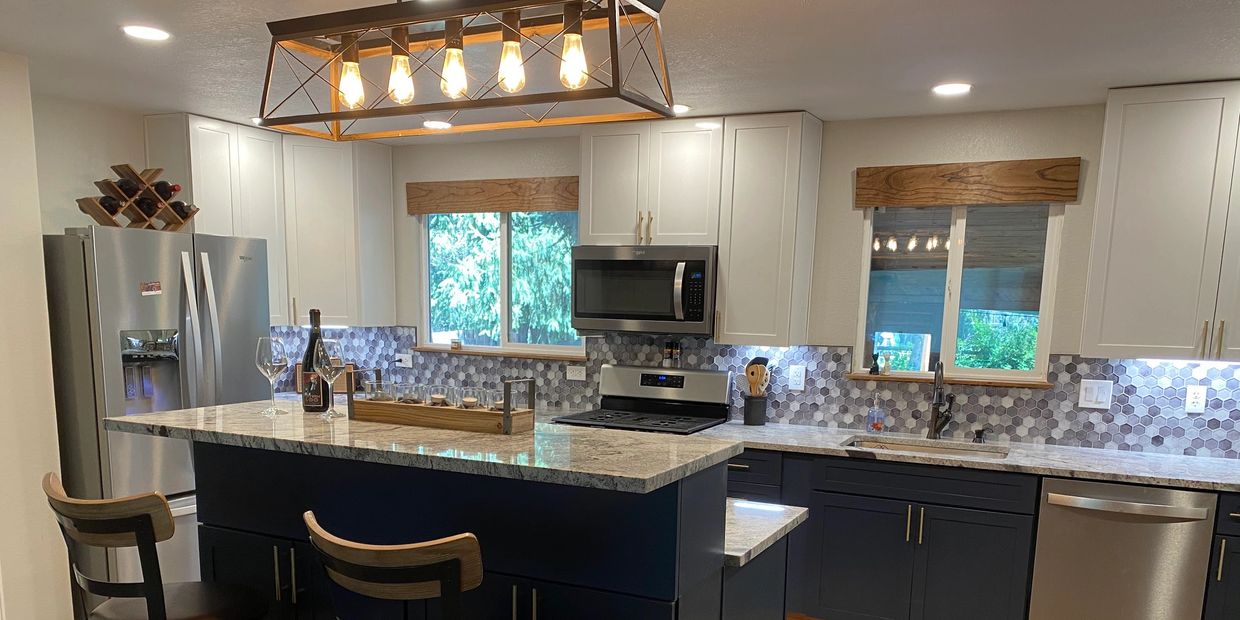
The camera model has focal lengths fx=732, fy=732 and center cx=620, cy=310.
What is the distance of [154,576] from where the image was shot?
5.45 feet

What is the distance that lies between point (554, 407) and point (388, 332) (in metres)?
1.31

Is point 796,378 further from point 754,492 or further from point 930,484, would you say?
point 930,484

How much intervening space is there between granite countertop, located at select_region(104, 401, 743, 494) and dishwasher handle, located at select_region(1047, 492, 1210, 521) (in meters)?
1.80

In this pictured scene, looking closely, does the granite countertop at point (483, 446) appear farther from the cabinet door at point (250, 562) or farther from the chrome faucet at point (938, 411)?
the chrome faucet at point (938, 411)

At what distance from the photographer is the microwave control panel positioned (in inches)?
144

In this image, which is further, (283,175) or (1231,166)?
(283,175)

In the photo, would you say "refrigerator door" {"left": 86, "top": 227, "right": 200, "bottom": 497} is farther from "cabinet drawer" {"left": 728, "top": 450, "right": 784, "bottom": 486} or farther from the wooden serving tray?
"cabinet drawer" {"left": 728, "top": 450, "right": 784, "bottom": 486}

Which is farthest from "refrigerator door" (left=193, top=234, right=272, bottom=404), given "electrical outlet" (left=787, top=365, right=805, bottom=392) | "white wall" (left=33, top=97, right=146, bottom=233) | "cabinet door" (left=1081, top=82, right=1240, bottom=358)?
"cabinet door" (left=1081, top=82, right=1240, bottom=358)

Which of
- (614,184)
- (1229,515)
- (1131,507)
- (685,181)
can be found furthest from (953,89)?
(1229,515)

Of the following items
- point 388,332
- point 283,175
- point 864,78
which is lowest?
point 388,332

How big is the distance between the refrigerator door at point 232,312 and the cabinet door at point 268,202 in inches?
10.5

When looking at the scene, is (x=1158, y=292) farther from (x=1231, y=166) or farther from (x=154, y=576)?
(x=154, y=576)

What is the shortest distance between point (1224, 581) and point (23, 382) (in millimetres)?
4678

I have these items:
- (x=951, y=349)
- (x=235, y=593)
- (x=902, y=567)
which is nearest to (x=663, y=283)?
(x=951, y=349)
